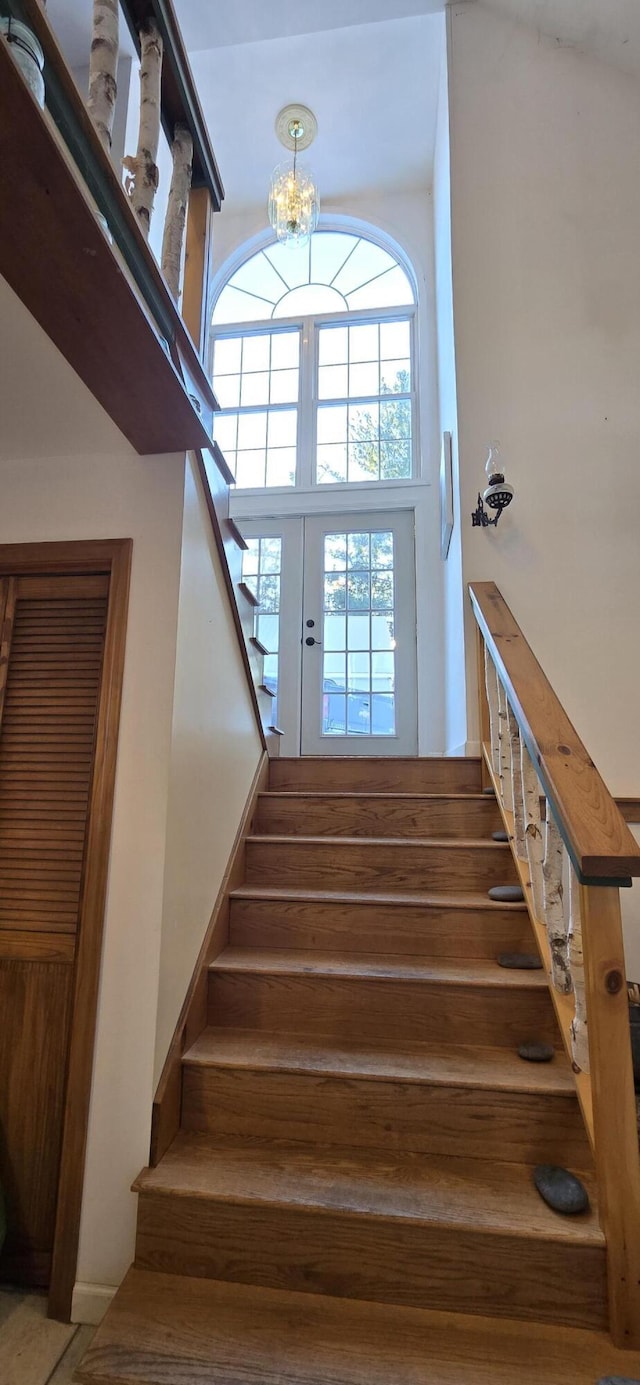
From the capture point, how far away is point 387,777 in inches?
97.6

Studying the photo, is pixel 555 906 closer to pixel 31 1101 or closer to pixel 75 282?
pixel 31 1101

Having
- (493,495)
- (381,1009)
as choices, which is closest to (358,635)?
(493,495)

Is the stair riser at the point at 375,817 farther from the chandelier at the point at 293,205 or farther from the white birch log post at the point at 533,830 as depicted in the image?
the chandelier at the point at 293,205

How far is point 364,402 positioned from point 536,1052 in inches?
166

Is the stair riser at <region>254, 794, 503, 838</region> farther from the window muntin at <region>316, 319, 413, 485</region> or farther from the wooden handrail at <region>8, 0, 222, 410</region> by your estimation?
the window muntin at <region>316, 319, 413, 485</region>

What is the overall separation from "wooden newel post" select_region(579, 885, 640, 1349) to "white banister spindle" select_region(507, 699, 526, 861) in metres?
0.61

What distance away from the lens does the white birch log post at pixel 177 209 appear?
1.43 m

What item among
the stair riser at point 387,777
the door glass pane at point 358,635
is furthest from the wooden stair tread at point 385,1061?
the door glass pane at point 358,635

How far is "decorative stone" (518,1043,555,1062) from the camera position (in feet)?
4.83

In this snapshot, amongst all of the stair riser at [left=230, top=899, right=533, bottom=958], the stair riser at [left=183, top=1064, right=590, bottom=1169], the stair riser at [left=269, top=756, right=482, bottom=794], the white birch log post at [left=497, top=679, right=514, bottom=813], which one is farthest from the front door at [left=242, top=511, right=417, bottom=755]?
the stair riser at [left=183, top=1064, right=590, bottom=1169]

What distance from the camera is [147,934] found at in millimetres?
1460

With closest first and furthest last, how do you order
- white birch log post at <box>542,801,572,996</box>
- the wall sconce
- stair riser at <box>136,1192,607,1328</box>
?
stair riser at <box>136,1192,607,1328</box> → white birch log post at <box>542,801,572,996</box> → the wall sconce

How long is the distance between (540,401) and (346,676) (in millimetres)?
1930

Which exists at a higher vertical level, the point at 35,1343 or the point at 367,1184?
the point at 367,1184
